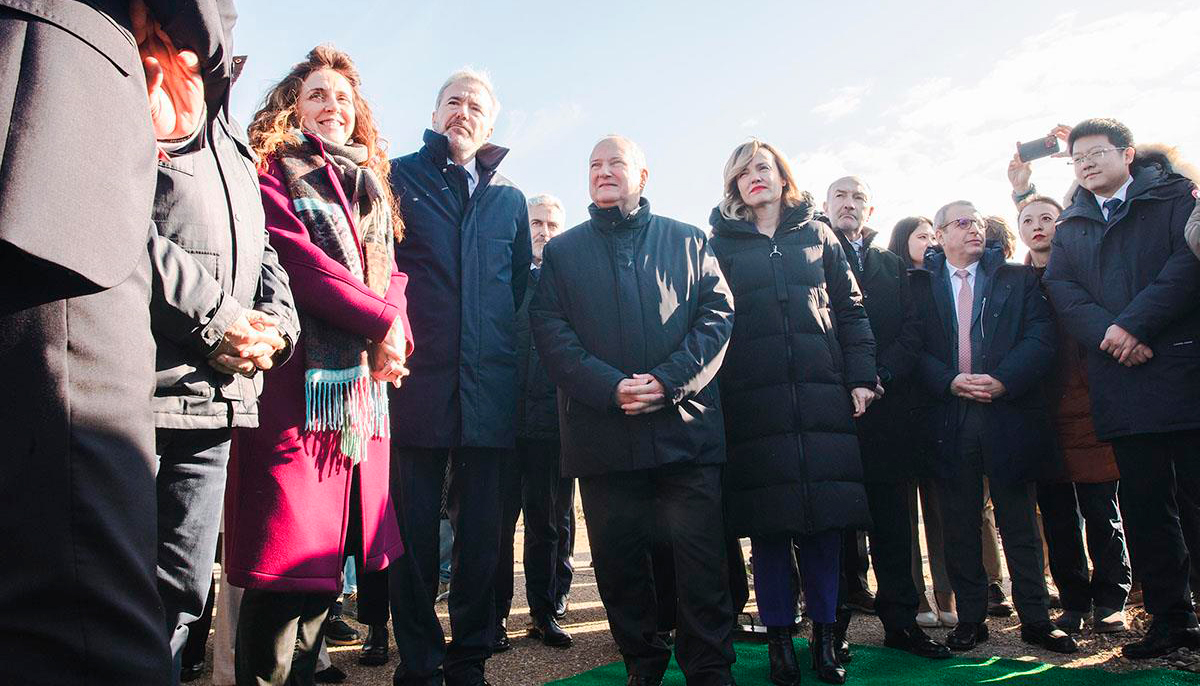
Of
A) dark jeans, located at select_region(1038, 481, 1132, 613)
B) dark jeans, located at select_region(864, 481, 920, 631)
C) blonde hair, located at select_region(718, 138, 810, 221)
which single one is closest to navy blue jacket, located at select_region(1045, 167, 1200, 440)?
dark jeans, located at select_region(1038, 481, 1132, 613)

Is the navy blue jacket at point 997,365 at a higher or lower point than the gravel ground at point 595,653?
higher

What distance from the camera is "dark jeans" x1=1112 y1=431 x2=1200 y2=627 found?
3596 millimetres

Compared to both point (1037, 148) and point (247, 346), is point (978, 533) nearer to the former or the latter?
point (247, 346)

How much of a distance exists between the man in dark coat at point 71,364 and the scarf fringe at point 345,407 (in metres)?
1.18

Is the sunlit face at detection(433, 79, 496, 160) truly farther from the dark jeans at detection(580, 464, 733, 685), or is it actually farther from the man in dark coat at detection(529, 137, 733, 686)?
the dark jeans at detection(580, 464, 733, 685)

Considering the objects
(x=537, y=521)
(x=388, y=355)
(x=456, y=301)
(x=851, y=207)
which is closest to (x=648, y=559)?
(x=537, y=521)

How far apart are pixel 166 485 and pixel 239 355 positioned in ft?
1.10

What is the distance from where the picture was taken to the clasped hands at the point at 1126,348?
3.70m

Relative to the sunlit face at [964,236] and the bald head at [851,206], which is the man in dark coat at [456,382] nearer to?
the bald head at [851,206]

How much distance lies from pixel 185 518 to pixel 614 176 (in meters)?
2.51

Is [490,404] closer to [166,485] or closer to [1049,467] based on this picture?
[166,485]

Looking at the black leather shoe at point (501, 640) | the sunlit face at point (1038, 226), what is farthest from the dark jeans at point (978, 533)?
the black leather shoe at point (501, 640)

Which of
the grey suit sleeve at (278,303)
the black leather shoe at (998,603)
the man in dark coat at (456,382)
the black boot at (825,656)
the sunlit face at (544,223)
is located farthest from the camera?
the sunlit face at (544,223)

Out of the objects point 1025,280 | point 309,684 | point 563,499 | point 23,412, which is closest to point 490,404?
point 309,684
